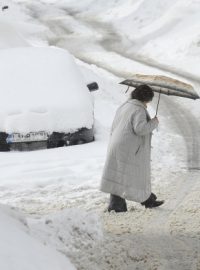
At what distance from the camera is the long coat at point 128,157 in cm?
668

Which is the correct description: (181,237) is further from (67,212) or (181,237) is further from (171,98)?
(171,98)

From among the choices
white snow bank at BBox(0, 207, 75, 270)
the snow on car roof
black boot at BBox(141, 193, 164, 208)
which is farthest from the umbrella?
white snow bank at BBox(0, 207, 75, 270)

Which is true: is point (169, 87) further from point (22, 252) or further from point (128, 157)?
point (22, 252)

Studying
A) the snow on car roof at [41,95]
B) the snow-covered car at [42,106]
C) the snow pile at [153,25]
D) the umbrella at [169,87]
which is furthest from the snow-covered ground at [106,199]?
the snow pile at [153,25]

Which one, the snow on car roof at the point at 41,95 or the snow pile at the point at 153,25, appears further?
the snow pile at the point at 153,25

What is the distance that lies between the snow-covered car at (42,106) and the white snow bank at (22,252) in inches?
157

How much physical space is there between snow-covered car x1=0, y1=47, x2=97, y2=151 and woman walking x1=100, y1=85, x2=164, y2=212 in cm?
237

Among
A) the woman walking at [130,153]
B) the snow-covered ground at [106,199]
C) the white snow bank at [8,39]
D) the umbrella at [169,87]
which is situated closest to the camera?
the snow-covered ground at [106,199]

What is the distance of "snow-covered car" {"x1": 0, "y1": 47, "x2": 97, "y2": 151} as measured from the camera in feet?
29.6

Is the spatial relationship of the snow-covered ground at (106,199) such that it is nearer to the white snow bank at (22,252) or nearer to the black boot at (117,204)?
the black boot at (117,204)

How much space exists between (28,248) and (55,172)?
415cm

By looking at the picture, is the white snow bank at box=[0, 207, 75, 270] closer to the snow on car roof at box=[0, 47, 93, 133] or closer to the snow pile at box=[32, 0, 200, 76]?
the snow on car roof at box=[0, 47, 93, 133]

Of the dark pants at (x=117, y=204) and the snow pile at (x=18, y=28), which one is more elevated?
the snow pile at (x=18, y=28)

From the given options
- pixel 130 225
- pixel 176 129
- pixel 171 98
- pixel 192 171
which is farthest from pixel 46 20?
pixel 130 225
